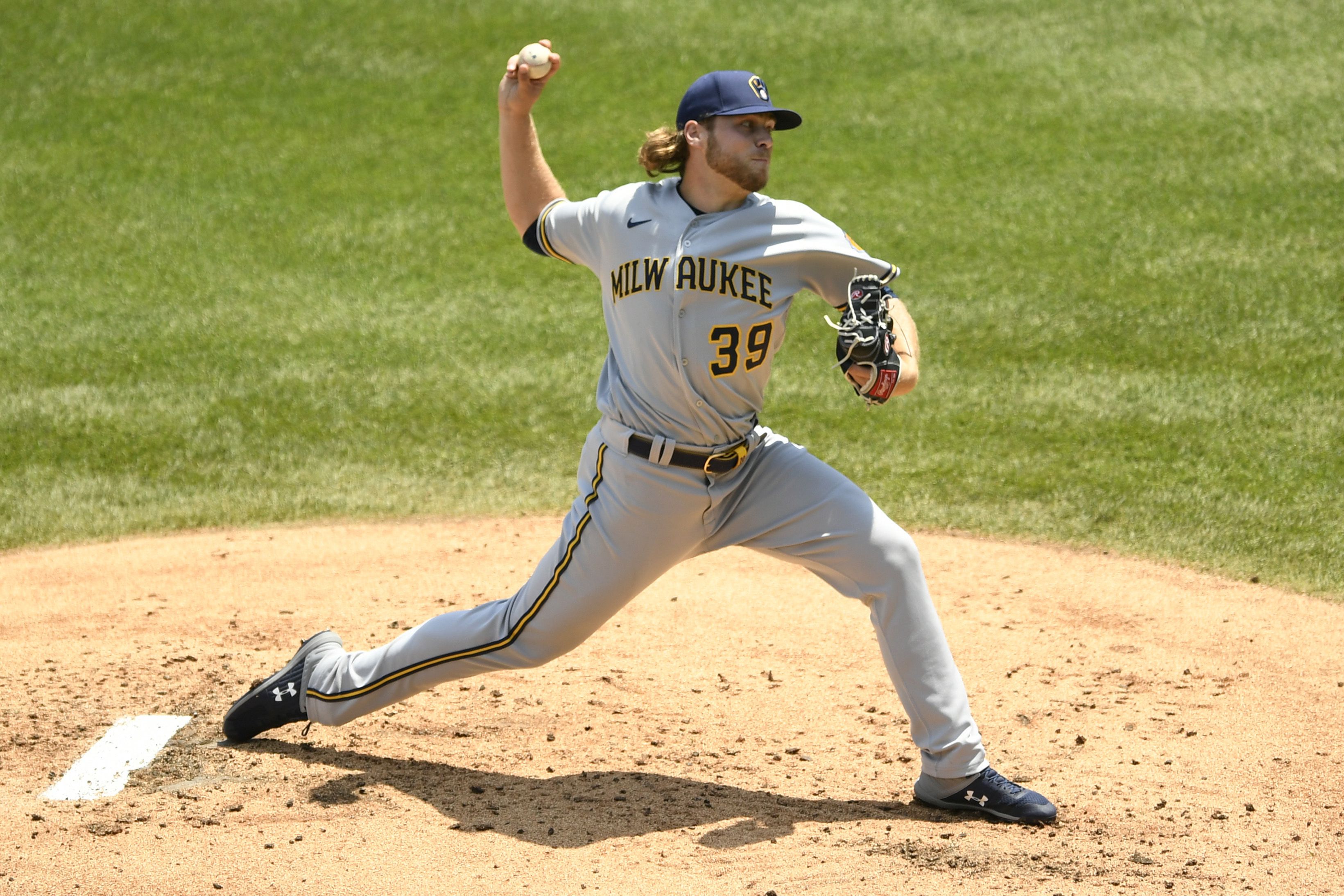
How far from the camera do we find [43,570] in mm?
6066

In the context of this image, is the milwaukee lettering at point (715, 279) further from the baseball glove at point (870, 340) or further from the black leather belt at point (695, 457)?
the black leather belt at point (695, 457)

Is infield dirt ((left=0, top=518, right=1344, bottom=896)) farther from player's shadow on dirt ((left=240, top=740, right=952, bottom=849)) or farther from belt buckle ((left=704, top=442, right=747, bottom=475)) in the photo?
belt buckle ((left=704, top=442, right=747, bottom=475))

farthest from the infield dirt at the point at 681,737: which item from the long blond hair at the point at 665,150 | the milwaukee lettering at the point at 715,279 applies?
the long blond hair at the point at 665,150

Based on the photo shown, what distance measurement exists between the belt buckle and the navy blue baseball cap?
2.83ft

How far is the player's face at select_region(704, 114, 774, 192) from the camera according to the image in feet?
12.0

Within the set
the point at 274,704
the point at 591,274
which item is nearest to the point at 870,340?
the point at 274,704

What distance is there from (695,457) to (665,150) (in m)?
0.86

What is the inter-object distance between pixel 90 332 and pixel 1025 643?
6.63 meters

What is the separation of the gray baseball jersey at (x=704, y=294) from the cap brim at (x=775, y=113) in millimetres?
216

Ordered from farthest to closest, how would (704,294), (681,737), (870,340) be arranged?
(681,737), (704,294), (870,340)

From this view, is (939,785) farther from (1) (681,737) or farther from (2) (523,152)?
(2) (523,152)

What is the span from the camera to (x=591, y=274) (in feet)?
32.3

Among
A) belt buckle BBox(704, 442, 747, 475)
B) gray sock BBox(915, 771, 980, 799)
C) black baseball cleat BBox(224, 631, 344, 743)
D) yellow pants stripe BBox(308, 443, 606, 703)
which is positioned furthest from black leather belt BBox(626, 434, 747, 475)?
black baseball cleat BBox(224, 631, 344, 743)

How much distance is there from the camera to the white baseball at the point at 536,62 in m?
3.88
